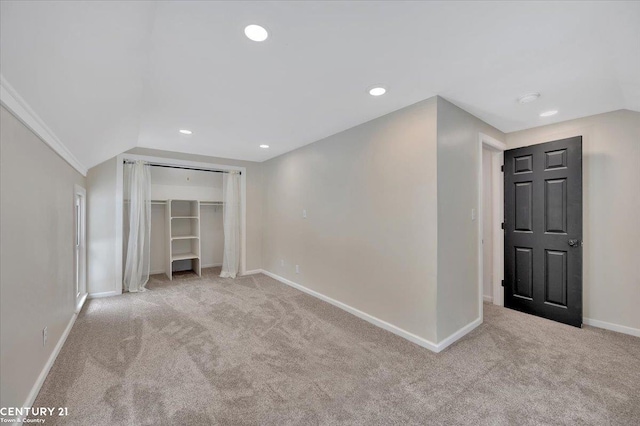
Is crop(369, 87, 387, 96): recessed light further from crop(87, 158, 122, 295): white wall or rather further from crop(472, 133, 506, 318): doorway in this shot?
crop(87, 158, 122, 295): white wall

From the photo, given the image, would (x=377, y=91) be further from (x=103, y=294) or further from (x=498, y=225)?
(x=103, y=294)

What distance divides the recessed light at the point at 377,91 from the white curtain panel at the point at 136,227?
148 inches

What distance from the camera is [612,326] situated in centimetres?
261

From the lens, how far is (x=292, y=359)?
2.12 metres

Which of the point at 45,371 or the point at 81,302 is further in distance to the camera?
the point at 81,302

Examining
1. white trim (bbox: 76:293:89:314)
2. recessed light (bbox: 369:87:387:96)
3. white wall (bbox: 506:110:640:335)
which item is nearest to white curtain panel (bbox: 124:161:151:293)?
white trim (bbox: 76:293:89:314)

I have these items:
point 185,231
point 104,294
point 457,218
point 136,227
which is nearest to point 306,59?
point 457,218

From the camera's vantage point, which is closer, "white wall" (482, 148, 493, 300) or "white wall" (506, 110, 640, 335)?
"white wall" (506, 110, 640, 335)

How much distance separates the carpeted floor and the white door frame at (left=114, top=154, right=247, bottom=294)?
1.15 m

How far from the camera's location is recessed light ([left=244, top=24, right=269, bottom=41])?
143 centimetres

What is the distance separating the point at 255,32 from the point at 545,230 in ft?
11.6

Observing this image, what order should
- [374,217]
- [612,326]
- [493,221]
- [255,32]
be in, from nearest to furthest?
[255,32] < [612,326] < [374,217] < [493,221]

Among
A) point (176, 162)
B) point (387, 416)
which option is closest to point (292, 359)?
point (387, 416)

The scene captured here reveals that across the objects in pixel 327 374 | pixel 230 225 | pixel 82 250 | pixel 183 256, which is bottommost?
pixel 327 374
